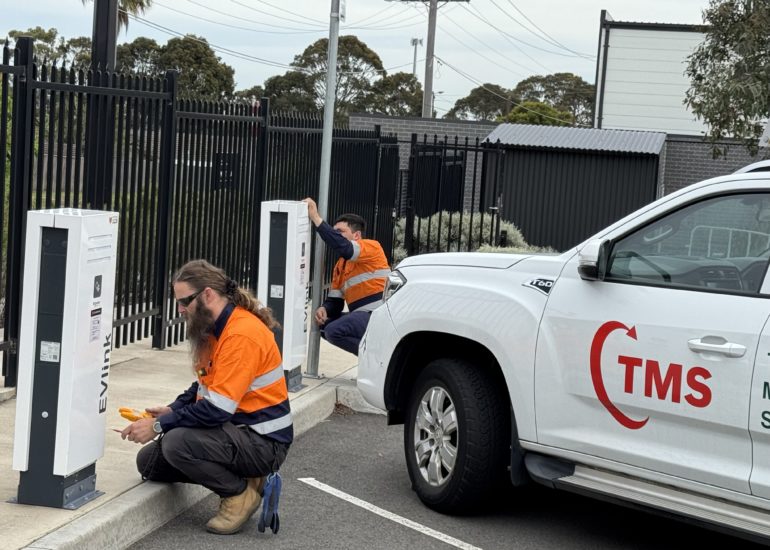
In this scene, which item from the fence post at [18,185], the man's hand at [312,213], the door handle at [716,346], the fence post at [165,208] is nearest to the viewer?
the door handle at [716,346]

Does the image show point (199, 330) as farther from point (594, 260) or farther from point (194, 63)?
point (194, 63)

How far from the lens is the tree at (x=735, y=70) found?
661 inches

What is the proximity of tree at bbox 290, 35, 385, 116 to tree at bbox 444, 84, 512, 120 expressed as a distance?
1166 centimetres

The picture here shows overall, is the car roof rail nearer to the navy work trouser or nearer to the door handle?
the door handle

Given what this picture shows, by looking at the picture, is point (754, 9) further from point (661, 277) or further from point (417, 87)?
point (417, 87)

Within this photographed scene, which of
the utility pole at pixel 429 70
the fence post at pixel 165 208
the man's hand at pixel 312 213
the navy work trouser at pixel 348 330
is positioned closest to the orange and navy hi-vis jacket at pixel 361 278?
the navy work trouser at pixel 348 330

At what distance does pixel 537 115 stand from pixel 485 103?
44.7 feet

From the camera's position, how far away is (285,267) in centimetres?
842

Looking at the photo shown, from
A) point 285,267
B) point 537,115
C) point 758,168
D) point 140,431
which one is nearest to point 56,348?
point 140,431

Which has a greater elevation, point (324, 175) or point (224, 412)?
point (324, 175)

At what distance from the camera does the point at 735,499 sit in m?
4.81

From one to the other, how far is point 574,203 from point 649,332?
18523 millimetres

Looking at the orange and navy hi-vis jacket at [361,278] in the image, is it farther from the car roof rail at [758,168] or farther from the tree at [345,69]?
the tree at [345,69]

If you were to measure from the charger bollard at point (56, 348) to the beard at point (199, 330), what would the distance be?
0.48 metres
